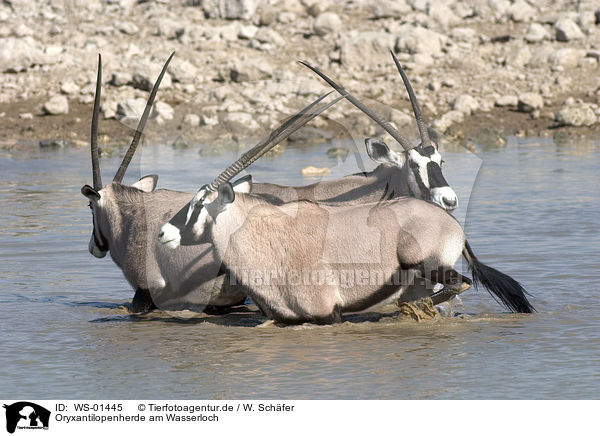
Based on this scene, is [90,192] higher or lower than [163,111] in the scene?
higher

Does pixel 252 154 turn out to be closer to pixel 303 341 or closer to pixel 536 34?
pixel 303 341

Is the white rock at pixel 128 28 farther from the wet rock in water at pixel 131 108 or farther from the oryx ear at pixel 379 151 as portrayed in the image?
the oryx ear at pixel 379 151

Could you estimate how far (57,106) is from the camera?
20.5m

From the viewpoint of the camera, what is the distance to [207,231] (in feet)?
21.4

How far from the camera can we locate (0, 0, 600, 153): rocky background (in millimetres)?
19312

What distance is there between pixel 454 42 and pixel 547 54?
1.91 metres

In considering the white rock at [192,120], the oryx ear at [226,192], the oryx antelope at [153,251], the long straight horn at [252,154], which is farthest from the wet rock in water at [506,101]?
the oryx ear at [226,192]

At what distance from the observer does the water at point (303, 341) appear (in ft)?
17.9

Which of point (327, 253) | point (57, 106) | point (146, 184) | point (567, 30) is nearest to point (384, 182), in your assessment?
point (327, 253)

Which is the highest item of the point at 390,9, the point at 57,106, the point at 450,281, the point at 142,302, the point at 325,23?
the point at 450,281

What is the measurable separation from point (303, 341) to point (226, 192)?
92cm
